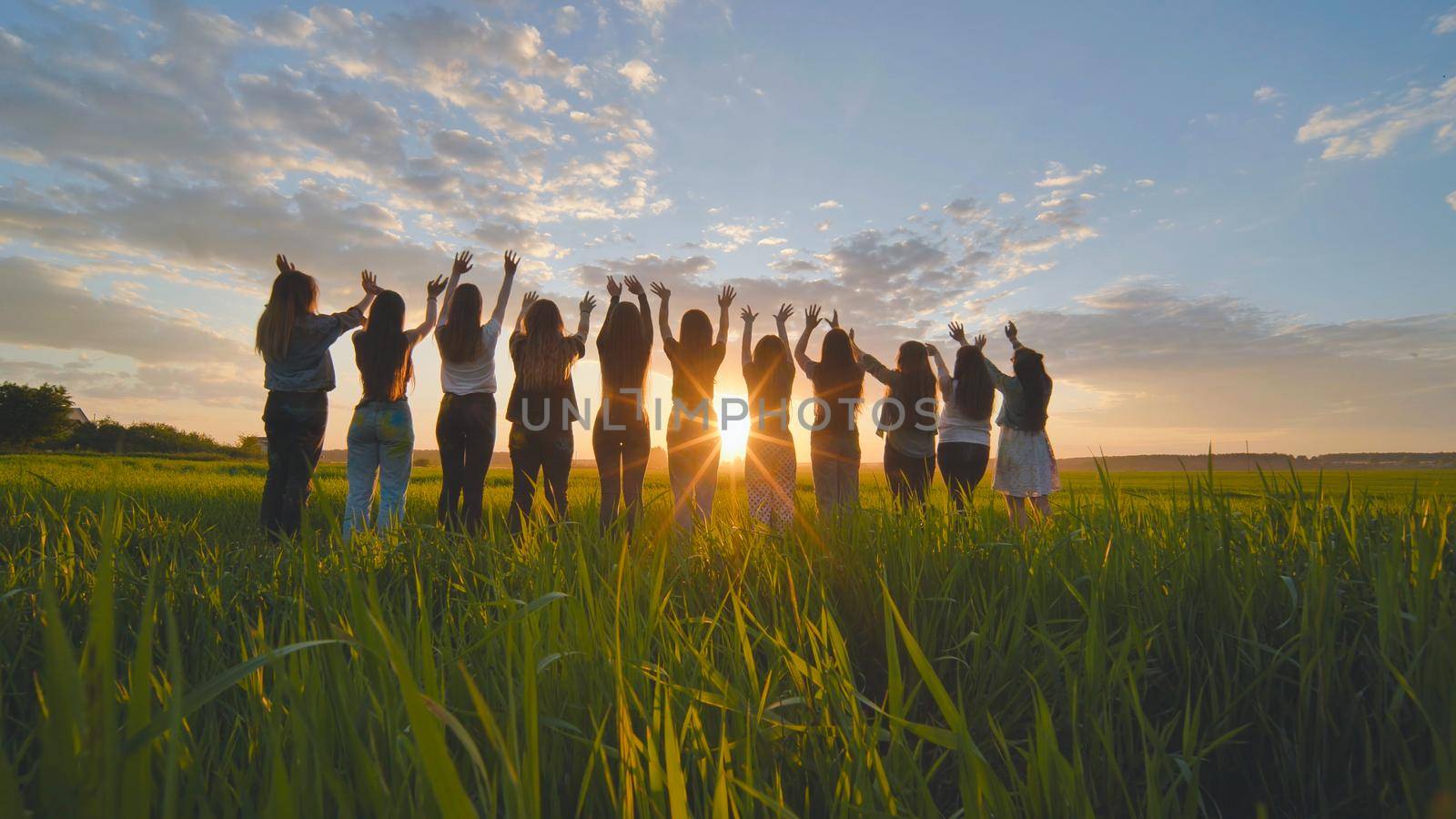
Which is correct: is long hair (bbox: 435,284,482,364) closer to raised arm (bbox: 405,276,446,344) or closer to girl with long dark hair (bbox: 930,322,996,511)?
raised arm (bbox: 405,276,446,344)

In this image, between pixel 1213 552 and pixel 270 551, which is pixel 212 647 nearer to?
pixel 270 551

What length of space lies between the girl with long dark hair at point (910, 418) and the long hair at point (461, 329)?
174 inches

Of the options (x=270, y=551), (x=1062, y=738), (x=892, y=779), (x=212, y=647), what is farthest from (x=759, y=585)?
(x=270, y=551)

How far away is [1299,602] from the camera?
2025 millimetres

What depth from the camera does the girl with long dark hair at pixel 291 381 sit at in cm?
609

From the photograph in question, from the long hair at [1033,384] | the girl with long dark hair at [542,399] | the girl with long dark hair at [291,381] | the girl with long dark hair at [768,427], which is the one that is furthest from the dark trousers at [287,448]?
the long hair at [1033,384]

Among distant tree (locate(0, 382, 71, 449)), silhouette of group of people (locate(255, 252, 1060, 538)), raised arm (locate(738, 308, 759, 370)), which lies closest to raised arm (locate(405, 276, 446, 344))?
silhouette of group of people (locate(255, 252, 1060, 538))

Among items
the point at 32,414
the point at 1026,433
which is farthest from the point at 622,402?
the point at 32,414

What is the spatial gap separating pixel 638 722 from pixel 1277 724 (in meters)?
1.45

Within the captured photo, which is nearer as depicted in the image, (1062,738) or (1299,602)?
(1062,738)

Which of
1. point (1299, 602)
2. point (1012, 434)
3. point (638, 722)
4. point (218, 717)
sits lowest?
point (218, 717)

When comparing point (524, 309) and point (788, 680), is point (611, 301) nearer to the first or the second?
point (524, 309)

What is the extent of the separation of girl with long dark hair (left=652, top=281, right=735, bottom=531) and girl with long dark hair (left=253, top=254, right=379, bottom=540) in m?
3.23

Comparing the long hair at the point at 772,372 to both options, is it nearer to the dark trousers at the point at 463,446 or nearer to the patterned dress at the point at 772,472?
the patterned dress at the point at 772,472
